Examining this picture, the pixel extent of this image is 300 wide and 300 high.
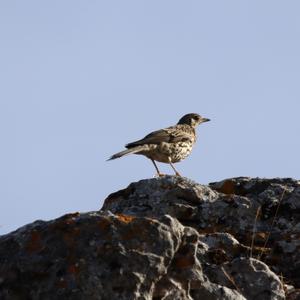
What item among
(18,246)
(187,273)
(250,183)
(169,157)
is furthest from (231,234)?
(169,157)

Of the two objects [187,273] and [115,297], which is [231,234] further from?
[115,297]

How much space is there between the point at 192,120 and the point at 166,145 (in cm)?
318

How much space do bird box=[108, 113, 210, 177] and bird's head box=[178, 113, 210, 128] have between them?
1290 mm

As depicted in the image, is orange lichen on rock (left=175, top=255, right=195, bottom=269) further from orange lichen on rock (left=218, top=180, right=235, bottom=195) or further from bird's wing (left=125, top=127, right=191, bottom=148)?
bird's wing (left=125, top=127, right=191, bottom=148)

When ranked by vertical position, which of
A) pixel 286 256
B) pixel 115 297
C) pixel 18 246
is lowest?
pixel 286 256

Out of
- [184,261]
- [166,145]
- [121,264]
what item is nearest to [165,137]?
[166,145]

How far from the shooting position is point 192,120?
1970 cm

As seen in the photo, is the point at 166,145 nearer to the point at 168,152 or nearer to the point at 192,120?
the point at 168,152

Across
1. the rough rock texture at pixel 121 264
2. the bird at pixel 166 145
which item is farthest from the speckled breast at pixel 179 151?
the rough rock texture at pixel 121 264

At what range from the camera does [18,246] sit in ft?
20.8

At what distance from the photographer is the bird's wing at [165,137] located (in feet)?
53.1

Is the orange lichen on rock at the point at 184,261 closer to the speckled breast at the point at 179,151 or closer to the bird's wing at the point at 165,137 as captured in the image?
the bird's wing at the point at 165,137

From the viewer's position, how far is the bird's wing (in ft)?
53.1

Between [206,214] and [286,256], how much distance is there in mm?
1040
